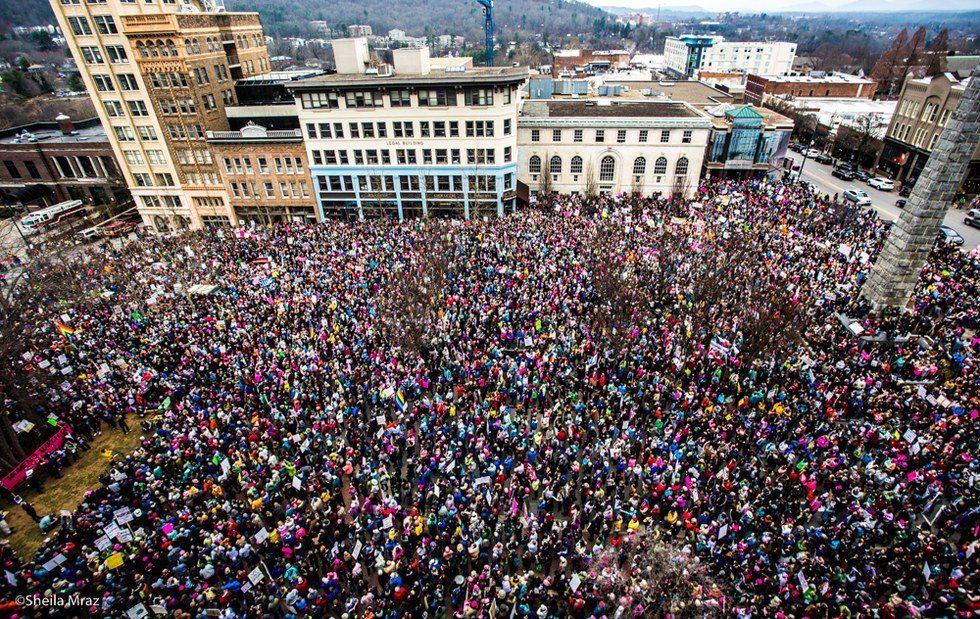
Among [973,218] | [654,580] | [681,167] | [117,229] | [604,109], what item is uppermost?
[604,109]

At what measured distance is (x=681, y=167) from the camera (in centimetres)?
5147

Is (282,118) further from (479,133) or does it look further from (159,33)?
(479,133)

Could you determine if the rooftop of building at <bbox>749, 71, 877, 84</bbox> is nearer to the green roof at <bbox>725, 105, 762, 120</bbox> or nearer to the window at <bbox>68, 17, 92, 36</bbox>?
the green roof at <bbox>725, 105, 762, 120</bbox>

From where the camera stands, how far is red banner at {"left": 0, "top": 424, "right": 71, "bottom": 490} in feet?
71.7

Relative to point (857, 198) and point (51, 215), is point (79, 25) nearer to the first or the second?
point (51, 215)

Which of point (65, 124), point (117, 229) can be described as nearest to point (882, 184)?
point (117, 229)

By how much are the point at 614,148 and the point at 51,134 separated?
226 ft

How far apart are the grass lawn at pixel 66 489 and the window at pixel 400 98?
33.4 meters

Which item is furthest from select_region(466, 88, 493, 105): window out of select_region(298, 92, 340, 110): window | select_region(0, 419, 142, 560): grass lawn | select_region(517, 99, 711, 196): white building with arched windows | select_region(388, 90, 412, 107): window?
select_region(0, 419, 142, 560): grass lawn

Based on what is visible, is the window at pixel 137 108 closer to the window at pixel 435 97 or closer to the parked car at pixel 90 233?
the parked car at pixel 90 233

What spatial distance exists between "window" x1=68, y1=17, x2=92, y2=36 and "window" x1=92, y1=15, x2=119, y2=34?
825mm

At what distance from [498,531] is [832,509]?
1282 cm

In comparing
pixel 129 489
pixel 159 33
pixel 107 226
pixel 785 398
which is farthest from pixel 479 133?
pixel 107 226

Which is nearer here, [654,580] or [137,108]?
[654,580]
